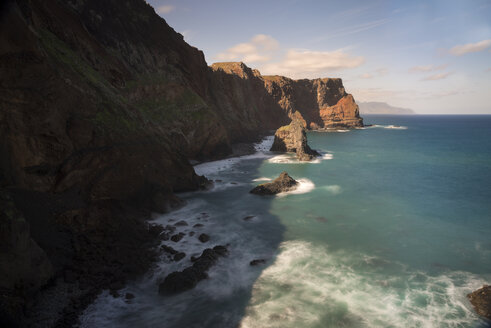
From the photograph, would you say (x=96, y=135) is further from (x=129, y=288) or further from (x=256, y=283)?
(x=256, y=283)

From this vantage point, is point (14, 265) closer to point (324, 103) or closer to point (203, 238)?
point (203, 238)

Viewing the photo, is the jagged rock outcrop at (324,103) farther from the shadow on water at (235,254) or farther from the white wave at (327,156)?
the shadow on water at (235,254)

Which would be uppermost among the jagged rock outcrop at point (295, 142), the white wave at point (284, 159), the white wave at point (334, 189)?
the jagged rock outcrop at point (295, 142)

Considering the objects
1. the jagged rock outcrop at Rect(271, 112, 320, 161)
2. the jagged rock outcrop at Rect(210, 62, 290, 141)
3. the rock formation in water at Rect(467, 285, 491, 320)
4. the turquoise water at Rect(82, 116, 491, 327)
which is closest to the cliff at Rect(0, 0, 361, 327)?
the turquoise water at Rect(82, 116, 491, 327)

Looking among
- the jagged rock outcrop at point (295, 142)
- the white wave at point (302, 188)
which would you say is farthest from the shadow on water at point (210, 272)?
the jagged rock outcrop at point (295, 142)

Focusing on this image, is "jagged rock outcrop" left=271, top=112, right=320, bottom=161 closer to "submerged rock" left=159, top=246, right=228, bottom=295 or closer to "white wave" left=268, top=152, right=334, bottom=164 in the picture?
"white wave" left=268, top=152, right=334, bottom=164

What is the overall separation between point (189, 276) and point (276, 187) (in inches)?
729

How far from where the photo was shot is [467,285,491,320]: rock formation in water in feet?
41.8

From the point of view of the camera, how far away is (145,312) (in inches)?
494

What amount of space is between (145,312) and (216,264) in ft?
16.6

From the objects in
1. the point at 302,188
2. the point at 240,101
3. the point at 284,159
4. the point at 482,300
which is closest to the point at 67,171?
the point at 482,300

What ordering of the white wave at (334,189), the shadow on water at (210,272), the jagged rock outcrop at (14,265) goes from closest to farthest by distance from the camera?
the jagged rock outcrop at (14,265) → the shadow on water at (210,272) → the white wave at (334,189)

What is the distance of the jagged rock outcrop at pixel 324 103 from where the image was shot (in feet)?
430

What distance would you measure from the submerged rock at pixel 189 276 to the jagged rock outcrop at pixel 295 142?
3870 centimetres
